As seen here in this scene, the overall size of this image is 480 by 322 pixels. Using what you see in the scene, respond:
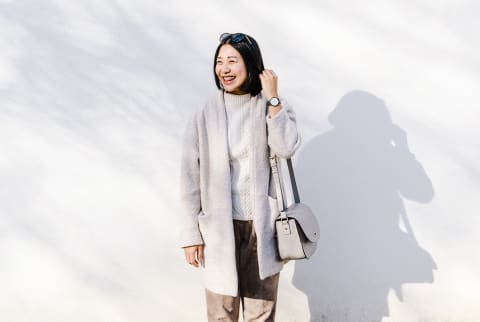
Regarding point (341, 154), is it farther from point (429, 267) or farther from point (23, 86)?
point (23, 86)

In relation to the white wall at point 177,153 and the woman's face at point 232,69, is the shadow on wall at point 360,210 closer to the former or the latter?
the white wall at point 177,153

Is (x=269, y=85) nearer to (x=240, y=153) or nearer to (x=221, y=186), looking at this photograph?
(x=240, y=153)

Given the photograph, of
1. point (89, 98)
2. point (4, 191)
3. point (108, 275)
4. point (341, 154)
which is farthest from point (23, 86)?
point (341, 154)

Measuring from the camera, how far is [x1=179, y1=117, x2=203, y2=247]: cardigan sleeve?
76.7 inches

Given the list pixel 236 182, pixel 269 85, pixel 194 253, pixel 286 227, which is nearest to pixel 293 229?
pixel 286 227

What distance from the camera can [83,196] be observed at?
8.09 ft

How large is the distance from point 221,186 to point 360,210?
959mm

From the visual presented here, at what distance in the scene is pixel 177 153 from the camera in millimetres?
2543

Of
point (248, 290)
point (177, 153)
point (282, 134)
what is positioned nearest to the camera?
point (282, 134)

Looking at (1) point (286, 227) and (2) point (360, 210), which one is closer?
(1) point (286, 227)

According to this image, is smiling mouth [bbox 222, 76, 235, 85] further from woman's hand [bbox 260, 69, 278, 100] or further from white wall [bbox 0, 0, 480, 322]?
white wall [bbox 0, 0, 480, 322]

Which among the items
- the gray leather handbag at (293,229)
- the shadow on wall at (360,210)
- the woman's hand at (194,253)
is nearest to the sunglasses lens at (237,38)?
the gray leather handbag at (293,229)

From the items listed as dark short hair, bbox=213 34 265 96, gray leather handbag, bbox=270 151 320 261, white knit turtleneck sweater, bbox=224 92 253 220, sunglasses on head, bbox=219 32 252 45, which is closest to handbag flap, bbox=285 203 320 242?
gray leather handbag, bbox=270 151 320 261

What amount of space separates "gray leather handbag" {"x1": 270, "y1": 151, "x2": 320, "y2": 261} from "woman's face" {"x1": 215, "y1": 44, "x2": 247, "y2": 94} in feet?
0.90
